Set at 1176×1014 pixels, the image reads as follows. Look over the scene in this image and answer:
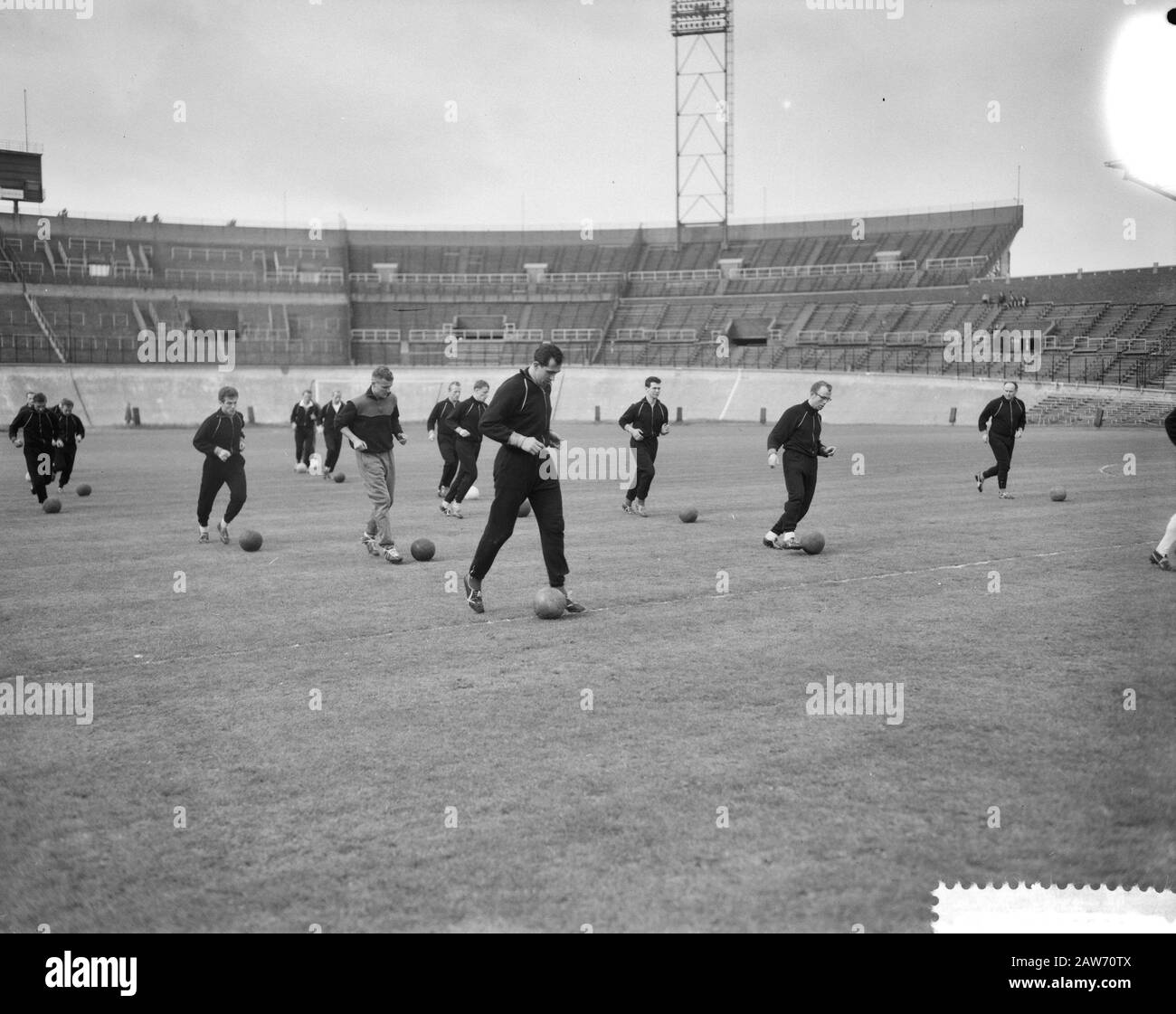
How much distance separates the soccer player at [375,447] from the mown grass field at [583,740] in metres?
0.72

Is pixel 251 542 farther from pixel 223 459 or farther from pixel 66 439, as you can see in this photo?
pixel 66 439

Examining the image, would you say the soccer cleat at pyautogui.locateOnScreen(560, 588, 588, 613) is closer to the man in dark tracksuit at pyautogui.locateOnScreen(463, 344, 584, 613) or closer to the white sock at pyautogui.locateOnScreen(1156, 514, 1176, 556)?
the man in dark tracksuit at pyautogui.locateOnScreen(463, 344, 584, 613)

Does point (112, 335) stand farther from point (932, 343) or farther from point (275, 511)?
point (275, 511)

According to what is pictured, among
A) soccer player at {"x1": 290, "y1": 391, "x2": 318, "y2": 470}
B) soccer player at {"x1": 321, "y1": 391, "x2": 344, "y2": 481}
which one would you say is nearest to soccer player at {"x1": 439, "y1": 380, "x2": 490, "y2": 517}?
soccer player at {"x1": 321, "y1": 391, "x2": 344, "y2": 481}

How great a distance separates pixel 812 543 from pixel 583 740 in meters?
7.39

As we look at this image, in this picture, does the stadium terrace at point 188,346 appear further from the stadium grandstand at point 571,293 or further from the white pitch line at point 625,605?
the white pitch line at point 625,605

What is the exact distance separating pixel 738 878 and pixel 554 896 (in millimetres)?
754

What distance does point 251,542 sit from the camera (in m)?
13.5

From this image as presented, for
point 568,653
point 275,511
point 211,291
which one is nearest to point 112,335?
point 211,291

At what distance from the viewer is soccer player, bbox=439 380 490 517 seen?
16516 mm

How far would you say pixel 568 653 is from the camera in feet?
26.5

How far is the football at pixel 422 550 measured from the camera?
1262 centimetres

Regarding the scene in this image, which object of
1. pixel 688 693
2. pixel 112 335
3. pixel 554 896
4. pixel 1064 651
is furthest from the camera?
pixel 112 335

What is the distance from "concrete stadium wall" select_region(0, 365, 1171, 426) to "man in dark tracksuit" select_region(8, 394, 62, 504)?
137 feet
